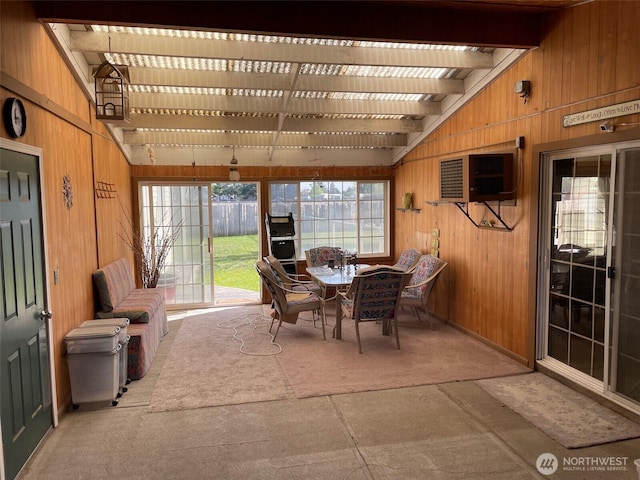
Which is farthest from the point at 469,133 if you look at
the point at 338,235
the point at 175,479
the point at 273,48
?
the point at 175,479

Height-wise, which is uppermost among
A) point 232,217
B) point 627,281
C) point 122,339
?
point 232,217

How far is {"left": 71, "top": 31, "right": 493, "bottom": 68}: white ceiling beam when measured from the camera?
380cm

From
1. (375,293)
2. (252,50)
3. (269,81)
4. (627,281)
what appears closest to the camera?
(627,281)

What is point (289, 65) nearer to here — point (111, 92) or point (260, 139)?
point (111, 92)

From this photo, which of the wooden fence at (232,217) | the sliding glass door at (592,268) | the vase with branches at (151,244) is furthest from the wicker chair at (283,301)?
the wooden fence at (232,217)

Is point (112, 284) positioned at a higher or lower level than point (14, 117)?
lower

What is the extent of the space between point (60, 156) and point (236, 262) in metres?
7.88

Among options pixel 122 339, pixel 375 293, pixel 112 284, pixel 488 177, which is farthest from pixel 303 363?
pixel 488 177

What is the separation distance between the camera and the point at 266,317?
6.48 meters

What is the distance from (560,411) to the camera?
136 inches

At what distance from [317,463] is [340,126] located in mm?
4549

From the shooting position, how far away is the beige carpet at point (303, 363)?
392cm

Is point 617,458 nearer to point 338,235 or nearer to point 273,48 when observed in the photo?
point 273,48

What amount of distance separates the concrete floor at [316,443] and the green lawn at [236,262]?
18.2 ft
